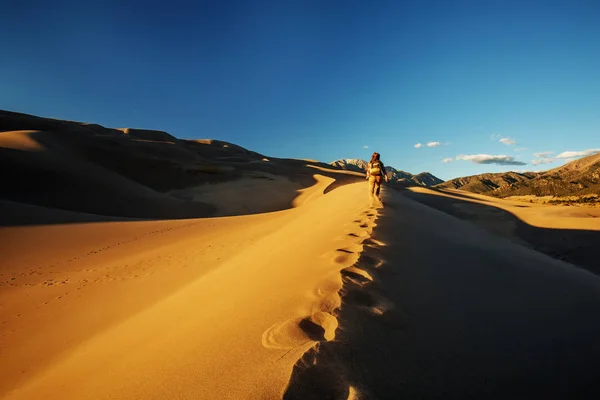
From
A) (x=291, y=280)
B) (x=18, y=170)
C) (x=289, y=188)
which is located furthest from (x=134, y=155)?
(x=291, y=280)

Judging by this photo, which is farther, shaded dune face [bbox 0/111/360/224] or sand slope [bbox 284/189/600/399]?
shaded dune face [bbox 0/111/360/224]

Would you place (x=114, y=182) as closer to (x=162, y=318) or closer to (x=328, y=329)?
(x=162, y=318)

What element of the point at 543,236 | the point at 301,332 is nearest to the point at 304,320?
the point at 301,332

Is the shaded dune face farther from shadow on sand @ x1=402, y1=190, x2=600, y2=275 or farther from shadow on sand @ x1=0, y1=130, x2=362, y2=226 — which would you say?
shadow on sand @ x1=402, y1=190, x2=600, y2=275

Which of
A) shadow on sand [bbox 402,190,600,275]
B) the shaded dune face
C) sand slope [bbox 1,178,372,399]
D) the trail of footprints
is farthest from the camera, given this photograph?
the shaded dune face

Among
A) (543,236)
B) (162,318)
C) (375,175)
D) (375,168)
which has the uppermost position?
(375,168)

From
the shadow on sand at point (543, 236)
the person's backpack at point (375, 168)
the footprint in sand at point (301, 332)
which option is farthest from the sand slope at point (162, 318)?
the shadow on sand at point (543, 236)

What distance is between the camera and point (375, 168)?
384 inches

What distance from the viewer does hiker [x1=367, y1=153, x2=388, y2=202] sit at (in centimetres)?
970

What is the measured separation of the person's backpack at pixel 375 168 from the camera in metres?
9.70

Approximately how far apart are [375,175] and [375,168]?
0.76ft

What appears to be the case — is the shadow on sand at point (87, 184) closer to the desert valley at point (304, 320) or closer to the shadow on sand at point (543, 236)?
the desert valley at point (304, 320)

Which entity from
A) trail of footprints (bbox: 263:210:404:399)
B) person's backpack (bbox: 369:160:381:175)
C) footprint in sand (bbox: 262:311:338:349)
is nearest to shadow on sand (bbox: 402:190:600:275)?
person's backpack (bbox: 369:160:381:175)

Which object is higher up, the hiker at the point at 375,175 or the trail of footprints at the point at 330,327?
the hiker at the point at 375,175
